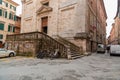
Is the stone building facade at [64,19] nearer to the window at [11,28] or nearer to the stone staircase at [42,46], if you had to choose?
the stone staircase at [42,46]

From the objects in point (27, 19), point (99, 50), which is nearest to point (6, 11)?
point (27, 19)

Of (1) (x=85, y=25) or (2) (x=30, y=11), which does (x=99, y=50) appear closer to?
(1) (x=85, y=25)

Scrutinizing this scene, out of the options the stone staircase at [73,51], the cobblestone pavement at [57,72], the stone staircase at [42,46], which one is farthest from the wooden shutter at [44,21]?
the cobblestone pavement at [57,72]

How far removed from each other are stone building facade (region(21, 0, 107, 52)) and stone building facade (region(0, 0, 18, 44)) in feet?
26.1

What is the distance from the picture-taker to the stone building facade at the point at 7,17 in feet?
Answer: 96.8

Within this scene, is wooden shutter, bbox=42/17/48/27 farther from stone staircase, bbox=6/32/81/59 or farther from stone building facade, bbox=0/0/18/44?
stone building facade, bbox=0/0/18/44

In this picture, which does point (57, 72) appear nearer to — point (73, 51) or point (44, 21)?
point (73, 51)

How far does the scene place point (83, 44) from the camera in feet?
52.3

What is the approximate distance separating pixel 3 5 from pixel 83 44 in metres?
24.0

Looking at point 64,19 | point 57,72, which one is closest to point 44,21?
point 64,19

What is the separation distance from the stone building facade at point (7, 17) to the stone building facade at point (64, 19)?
7.96m

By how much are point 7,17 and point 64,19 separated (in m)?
19.3

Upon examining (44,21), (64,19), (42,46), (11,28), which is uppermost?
(11,28)

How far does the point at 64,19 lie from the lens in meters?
18.3
